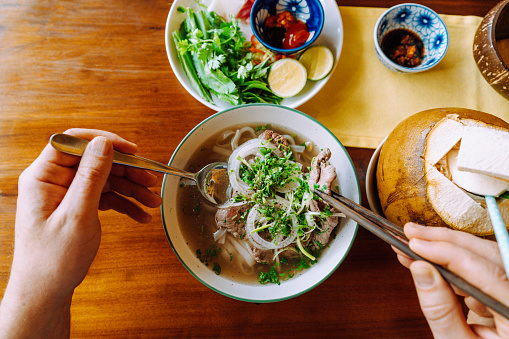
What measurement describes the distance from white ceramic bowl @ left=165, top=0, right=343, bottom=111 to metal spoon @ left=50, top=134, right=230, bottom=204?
27cm

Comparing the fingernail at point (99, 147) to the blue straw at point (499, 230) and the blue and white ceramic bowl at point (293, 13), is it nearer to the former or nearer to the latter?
the blue and white ceramic bowl at point (293, 13)

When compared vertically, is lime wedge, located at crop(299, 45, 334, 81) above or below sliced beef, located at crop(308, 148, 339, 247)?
above

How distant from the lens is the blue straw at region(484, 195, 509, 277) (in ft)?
2.18

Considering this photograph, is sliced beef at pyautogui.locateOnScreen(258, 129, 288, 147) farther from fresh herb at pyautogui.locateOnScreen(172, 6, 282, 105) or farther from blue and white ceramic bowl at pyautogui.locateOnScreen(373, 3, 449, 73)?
blue and white ceramic bowl at pyautogui.locateOnScreen(373, 3, 449, 73)

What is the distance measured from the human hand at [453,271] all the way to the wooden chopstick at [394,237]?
18 mm

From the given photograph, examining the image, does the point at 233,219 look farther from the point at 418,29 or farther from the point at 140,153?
the point at 418,29

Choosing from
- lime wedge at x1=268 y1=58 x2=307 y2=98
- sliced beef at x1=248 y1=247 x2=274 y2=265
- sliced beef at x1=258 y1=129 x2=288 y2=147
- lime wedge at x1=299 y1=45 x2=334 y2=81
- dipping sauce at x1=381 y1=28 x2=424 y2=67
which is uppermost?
dipping sauce at x1=381 y1=28 x2=424 y2=67

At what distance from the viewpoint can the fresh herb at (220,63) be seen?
4.23ft

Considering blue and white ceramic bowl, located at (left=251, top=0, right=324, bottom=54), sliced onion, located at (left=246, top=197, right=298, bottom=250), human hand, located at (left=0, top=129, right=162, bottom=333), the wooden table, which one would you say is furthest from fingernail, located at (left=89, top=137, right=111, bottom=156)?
blue and white ceramic bowl, located at (left=251, top=0, right=324, bottom=54)

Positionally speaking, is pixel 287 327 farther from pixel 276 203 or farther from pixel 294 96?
pixel 294 96

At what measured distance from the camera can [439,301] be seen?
2.42ft

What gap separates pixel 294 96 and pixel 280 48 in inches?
9.7

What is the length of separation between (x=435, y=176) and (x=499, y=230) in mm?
185

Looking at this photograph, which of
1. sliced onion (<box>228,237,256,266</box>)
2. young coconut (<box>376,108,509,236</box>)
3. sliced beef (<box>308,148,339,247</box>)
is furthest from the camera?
sliced onion (<box>228,237,256,266</box>)
